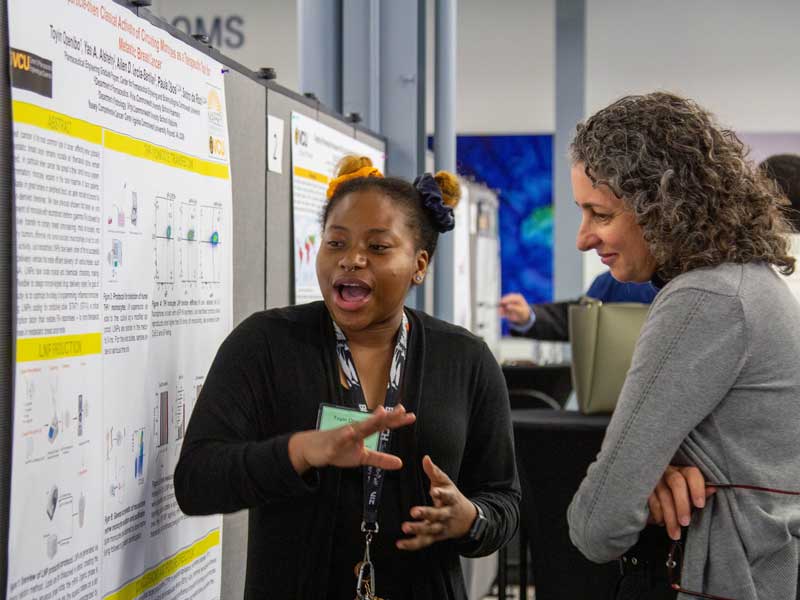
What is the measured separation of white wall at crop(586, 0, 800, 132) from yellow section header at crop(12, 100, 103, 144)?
26.8 ft

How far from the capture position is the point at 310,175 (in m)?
2.30

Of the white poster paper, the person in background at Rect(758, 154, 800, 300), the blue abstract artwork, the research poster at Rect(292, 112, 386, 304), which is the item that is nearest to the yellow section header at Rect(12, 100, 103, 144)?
the research poster at Rect(292, 112, 386, 304)

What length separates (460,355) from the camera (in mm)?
1680

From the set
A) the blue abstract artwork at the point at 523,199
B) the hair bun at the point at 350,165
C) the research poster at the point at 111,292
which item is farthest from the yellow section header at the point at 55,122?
the blue abstract artwork at the point at 523,199

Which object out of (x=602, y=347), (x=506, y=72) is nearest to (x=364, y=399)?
(x=602, y=347)

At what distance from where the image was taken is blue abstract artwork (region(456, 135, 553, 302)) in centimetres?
920

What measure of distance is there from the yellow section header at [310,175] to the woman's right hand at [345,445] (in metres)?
0.97

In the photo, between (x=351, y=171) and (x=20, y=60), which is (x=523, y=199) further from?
(x=20, y=60)

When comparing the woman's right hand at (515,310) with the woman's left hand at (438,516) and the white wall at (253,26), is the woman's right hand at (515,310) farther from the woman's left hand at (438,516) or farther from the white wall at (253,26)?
the white wall at (253,26)

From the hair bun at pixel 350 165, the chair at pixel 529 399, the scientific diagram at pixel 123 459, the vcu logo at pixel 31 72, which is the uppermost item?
→ the vcu logo at pixel 31 72

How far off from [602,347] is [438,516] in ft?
4.07

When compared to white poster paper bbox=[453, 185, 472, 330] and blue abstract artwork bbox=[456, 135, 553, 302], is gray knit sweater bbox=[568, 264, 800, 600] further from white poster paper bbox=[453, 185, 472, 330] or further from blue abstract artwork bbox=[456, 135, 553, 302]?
blue abstract artwork bbox=[456, 135, 553, 302]

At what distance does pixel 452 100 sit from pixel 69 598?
8.71 ft

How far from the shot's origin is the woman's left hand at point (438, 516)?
1439 mm
